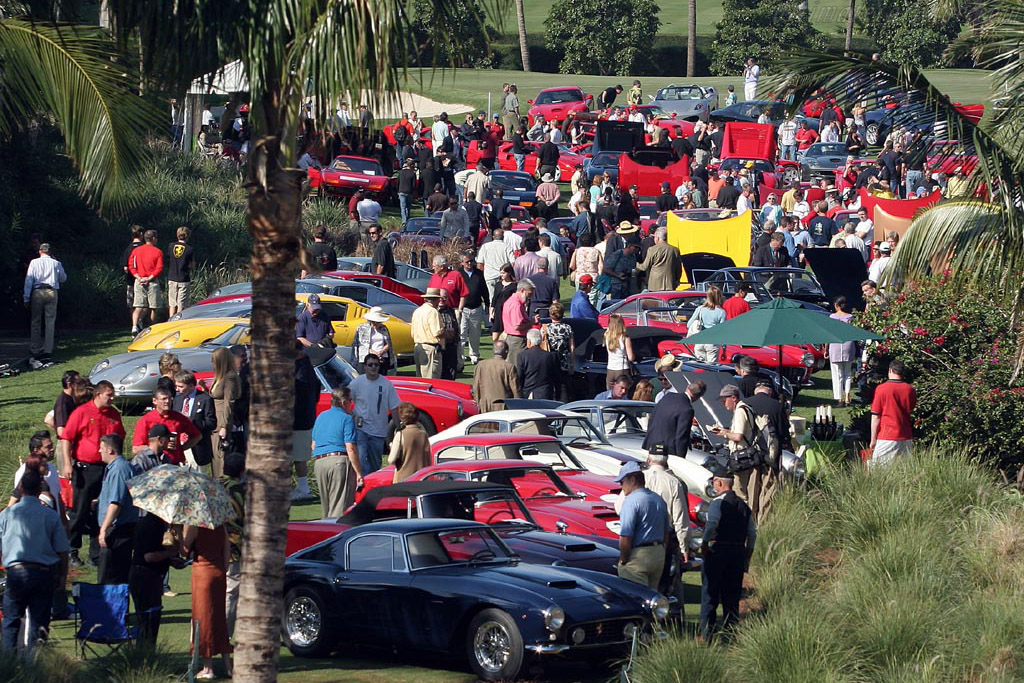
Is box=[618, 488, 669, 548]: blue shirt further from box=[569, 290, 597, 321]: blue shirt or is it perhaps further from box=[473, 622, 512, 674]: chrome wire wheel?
box=[569, 290, 597, 321]: blue shirt

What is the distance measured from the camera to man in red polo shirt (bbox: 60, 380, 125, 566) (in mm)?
13211

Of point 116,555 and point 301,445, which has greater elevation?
point 116,555

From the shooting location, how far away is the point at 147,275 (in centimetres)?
2292

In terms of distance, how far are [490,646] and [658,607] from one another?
1360 millimetres

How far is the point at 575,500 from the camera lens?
14.1 meters

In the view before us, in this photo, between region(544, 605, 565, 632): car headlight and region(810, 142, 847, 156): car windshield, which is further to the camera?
region(810, 142, 847, 156): car windshield

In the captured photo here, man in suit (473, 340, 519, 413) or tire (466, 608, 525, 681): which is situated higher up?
tire (466, 608, 525, 681)

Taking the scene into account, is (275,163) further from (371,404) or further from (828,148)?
(828,148)

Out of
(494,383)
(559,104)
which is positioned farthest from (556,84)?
(494,383)

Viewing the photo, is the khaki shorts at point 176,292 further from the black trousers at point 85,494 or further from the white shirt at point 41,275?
→ the black trousers at point 85,494

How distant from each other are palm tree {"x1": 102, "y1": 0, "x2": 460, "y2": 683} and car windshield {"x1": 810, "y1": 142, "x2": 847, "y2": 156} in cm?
3399

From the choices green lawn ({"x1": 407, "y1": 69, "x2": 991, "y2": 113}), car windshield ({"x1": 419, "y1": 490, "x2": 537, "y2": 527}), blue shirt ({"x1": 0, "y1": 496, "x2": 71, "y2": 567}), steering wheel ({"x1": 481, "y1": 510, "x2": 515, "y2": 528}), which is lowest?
green lawn ({"x1": 407, "y1": 69, "x2": 991, "y2": 113})

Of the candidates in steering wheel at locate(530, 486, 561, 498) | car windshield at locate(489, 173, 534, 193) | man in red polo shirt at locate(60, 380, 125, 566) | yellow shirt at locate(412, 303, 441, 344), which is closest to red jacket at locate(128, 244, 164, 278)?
yellow shirt at locate(412, 303, 441, 344)

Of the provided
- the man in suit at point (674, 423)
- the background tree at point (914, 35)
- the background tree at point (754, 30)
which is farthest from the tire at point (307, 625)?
the background tree at point (914, 35)
